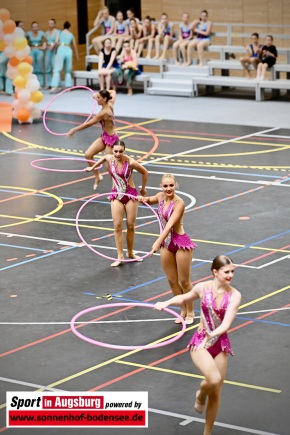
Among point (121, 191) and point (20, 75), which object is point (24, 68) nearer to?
point (20, 75)

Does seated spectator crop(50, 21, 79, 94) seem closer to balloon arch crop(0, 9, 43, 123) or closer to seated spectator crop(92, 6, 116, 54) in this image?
seated spectator crop(92, 6, 116, 54)

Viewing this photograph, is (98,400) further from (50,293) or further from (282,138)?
(282,138)

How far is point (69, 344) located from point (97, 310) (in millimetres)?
1223

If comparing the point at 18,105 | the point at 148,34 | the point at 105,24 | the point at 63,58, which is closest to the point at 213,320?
the point at 18,105

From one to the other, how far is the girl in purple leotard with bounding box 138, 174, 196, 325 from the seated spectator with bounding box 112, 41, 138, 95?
1907 cm

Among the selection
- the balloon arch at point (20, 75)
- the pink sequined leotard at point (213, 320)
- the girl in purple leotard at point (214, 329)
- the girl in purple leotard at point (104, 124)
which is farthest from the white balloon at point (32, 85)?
the pink sequined leotard at point (213, 320)

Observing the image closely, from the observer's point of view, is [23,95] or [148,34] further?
[148,34]

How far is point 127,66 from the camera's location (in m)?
30.8

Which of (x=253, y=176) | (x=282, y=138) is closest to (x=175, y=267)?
(x=253, y=176)

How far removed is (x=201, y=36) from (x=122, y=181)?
17485mm

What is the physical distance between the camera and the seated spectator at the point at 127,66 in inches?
1213

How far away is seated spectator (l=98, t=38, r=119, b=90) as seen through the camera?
30484 mm

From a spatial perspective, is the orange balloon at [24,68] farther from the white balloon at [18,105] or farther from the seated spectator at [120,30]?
the seated spectator at [120,30]

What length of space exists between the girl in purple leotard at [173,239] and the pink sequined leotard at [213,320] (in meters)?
2.69
